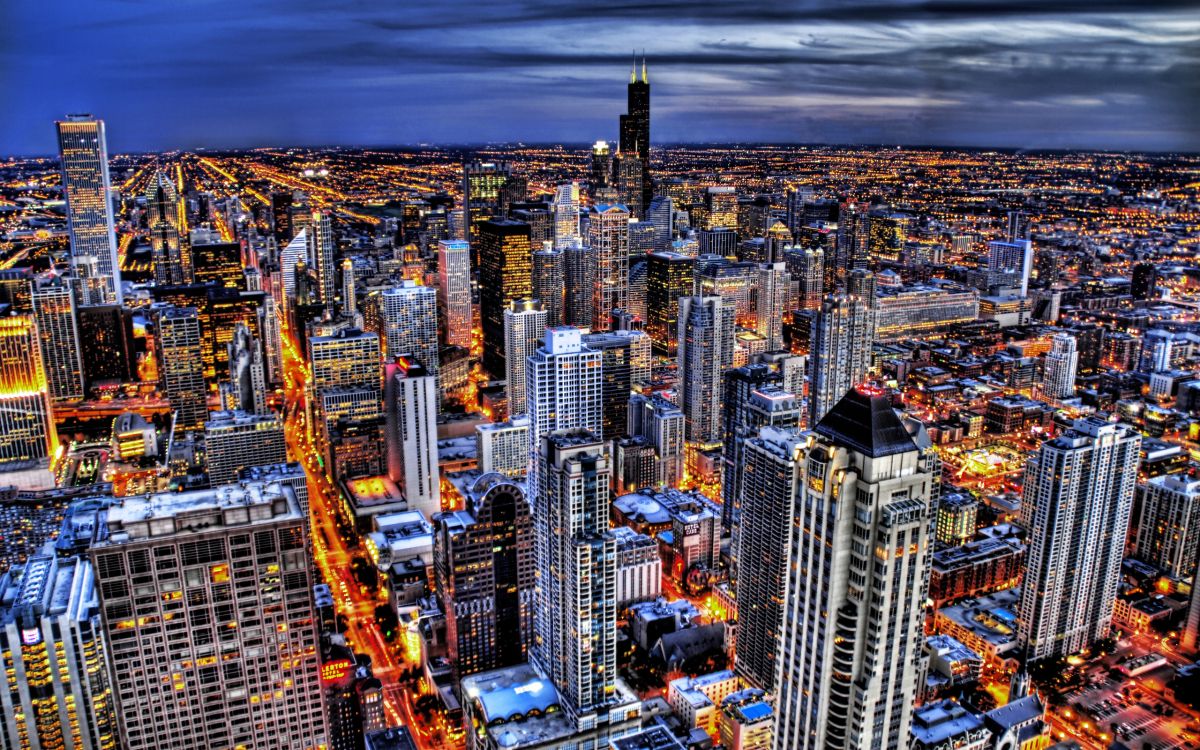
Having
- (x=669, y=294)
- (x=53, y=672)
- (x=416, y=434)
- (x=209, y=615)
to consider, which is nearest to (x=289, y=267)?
(x=669, y=294)

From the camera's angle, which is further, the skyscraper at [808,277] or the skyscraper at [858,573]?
the skyscraper at [808,277]

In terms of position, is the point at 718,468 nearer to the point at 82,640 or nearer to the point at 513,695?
Answer: the point at 513,695

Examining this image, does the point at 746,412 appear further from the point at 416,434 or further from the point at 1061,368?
the point at 1061,368

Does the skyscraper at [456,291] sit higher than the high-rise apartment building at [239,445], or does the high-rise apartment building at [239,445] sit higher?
the skyscraper at [456,291]

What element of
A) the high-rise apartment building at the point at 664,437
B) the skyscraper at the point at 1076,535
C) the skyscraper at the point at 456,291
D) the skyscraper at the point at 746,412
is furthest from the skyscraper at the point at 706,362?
the skyscraper at the point at 456,291

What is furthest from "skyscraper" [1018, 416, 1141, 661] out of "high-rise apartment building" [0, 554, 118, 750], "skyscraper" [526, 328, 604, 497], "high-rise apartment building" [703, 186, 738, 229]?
"high-rise apartment building" [703, 186, 738, 229]

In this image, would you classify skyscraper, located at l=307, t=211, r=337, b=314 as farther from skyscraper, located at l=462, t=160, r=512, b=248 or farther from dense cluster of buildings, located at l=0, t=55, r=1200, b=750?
skyscraper, located at l=462, t=160, r=512, b=248

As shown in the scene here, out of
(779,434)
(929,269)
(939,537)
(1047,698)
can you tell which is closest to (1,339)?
(779,434)

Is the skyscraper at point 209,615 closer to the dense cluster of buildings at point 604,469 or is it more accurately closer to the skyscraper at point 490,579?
the dense cluster of buildings at point 604,469
